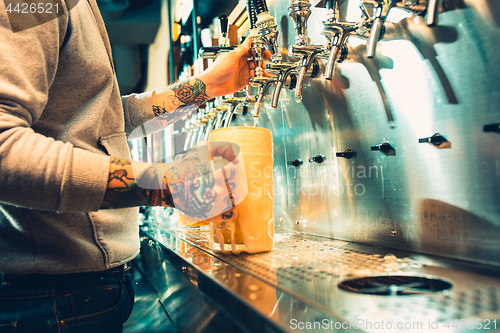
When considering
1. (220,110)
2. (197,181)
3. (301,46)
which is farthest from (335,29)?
(220,110)

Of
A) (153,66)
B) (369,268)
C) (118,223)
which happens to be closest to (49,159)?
(118,223)

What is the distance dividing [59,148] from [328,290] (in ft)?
1.29

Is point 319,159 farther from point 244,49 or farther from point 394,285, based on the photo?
point 394,285

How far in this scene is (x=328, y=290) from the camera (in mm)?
431

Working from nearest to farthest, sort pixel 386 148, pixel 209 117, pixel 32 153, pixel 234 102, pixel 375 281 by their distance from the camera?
pixel 32 153, pixel 375 281, pixel 386 148, pixel 234 102, pixel 209 117

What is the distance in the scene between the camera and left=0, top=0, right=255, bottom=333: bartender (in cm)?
40

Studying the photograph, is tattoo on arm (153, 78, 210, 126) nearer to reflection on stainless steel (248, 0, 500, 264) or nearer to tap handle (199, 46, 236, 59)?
tap handle (199, 46, 236, 59)

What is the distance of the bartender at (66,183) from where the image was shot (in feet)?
1.32

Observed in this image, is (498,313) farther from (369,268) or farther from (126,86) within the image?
(126,86)

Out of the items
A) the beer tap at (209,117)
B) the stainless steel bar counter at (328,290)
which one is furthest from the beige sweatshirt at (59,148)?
the beer tap at (209,117)

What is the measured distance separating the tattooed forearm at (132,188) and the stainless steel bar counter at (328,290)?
6.1 inches

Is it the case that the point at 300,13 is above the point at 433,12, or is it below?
above

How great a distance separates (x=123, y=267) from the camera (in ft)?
2.23

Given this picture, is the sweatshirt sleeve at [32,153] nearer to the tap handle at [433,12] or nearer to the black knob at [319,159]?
the tap handle at [433,12]
